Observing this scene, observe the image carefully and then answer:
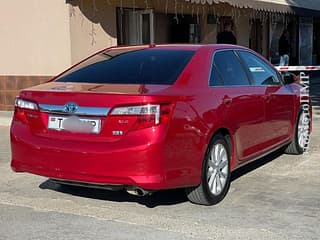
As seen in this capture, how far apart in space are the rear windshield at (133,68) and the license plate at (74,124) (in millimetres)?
Answer: 643

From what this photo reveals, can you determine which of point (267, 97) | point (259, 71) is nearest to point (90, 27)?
point (259, 71)

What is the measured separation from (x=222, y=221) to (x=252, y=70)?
2254mm

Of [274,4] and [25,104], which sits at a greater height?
[274,4]

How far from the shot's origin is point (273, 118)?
7051 mm

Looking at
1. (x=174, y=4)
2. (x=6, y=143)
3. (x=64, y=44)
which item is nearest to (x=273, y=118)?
(x=6, y=143)

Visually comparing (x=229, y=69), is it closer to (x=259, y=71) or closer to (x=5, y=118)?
(x=259, y=71)

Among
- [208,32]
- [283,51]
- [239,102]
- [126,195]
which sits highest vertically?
[208,32]

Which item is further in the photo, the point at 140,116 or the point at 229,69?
the point at 229,69

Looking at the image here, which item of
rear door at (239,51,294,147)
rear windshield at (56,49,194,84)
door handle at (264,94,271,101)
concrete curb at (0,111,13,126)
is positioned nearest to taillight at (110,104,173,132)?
rear windshield at (56,49,194,84)

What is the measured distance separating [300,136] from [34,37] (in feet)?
24.0

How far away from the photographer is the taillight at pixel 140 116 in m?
4.91

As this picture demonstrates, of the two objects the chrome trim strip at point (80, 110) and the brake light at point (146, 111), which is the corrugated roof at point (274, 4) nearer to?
the chrome trim strip at point (80, 110)

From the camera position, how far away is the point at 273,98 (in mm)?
7078

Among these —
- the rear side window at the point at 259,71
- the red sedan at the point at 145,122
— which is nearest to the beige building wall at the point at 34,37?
the rear side window at the point at 259,71
